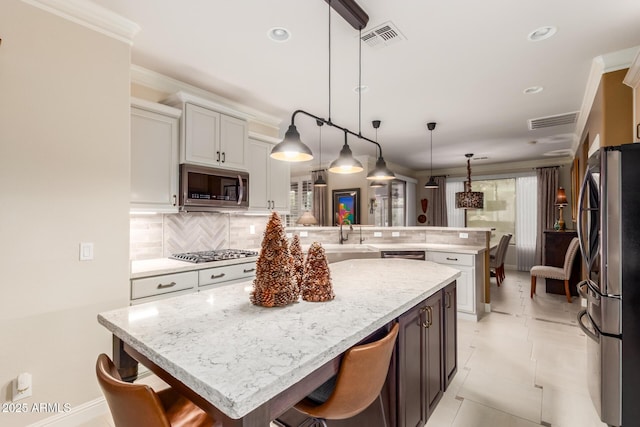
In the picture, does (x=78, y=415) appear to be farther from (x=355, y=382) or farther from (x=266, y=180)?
(x=266, y=180)

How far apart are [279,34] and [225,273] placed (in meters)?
2.11

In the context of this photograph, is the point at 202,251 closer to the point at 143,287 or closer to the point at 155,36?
the point at 143,287

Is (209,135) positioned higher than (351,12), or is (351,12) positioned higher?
(351,12)

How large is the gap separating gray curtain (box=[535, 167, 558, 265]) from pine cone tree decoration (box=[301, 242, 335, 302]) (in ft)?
23.5

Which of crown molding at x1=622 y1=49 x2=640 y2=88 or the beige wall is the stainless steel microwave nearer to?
the beige wall

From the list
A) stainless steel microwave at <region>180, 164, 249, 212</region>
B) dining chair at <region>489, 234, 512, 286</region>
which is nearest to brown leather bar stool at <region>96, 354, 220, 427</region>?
stainless steel microwave at <region>180, 164, 249, 212</region>

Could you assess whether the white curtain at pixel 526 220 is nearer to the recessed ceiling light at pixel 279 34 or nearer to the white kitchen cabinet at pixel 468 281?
the white kitchen cabinet at pixel 468 281

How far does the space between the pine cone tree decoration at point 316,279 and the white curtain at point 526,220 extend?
24.5ft

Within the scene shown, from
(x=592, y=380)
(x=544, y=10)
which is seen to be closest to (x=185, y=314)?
(x=592, y=380)

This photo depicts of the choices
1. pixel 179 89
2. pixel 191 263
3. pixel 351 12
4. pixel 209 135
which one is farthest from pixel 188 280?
pixel 351 12

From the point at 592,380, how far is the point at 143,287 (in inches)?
129

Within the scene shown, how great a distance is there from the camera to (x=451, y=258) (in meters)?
3.97

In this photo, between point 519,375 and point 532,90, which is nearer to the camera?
point 519,375

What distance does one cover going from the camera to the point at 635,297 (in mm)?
1802
